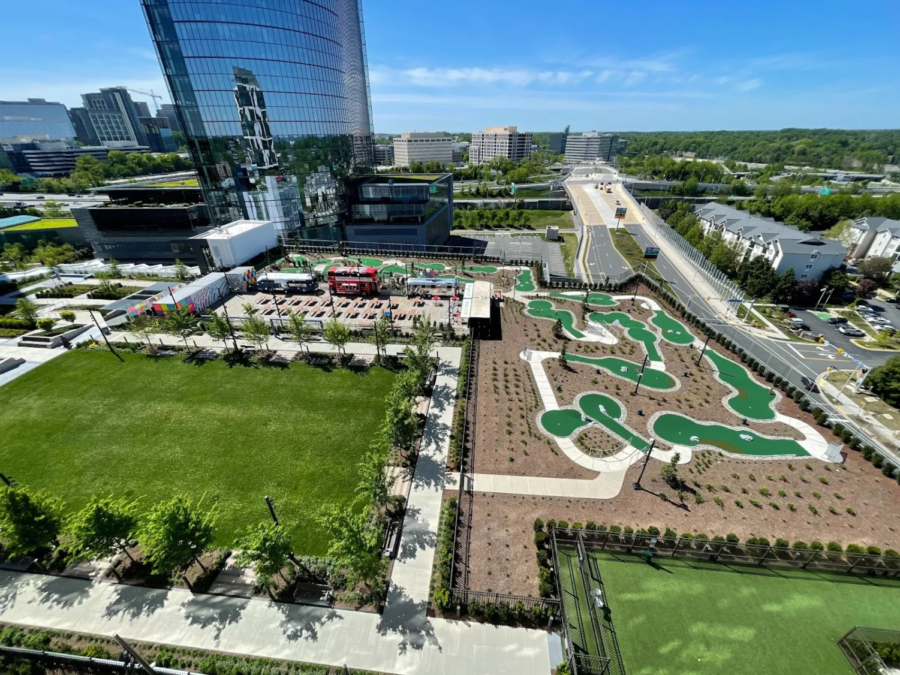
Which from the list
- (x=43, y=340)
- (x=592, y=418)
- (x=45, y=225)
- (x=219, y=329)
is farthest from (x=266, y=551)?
(x=45, y=225)

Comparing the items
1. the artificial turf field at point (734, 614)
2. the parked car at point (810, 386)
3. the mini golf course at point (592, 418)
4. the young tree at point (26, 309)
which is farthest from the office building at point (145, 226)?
the parked car at point (810, 386)

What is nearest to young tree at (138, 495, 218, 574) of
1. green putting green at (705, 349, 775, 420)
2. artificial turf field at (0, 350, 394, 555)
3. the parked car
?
artificial turf field at (0, 350, 394, 555)

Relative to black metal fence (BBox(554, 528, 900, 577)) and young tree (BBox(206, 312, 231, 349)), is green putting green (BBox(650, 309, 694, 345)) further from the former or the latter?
young tree (BBox(206, 312, 231, 349))

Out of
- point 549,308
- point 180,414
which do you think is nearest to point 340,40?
point 549,308

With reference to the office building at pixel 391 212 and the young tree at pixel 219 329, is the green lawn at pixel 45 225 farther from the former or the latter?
the young tree at pixel 219 329

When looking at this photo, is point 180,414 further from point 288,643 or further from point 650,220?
point 650,220
